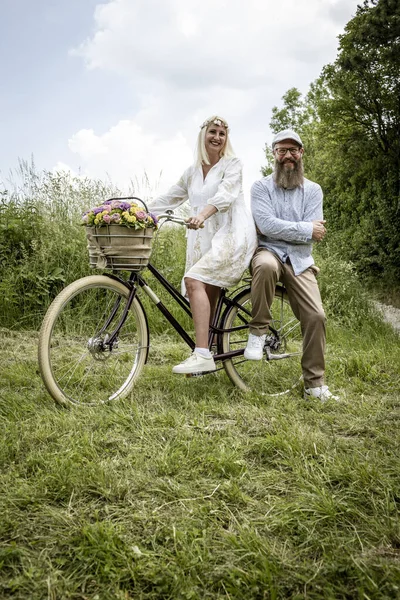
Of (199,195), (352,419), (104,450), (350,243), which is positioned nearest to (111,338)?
(104,450)

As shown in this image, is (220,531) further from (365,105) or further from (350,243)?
(365,105)

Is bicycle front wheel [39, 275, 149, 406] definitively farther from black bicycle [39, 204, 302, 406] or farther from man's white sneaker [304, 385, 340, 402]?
man's white sneaker [304, 385, 340, 402]

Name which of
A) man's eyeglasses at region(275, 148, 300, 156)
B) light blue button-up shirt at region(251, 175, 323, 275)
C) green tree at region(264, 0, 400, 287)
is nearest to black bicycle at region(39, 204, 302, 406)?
light blue button-up shirt at region(251, 175, 323, 275)

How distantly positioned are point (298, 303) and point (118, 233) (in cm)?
136

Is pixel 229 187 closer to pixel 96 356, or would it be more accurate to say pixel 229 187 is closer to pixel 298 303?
pixel 298 303

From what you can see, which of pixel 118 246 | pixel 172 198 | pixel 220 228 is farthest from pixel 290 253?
pixel 118 246

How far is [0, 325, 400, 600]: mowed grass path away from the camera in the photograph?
1.90 m

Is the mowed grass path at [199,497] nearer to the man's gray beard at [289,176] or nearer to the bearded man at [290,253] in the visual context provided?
the bearded man at [290,253]

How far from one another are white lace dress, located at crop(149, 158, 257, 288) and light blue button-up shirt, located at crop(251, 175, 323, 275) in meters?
0.11

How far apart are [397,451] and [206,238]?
6.23 ft

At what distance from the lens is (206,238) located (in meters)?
3.95

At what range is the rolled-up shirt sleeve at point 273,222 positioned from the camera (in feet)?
12.5

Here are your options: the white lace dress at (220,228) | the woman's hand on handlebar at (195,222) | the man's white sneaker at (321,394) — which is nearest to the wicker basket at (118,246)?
the woman's hand on handlebar at (195,222)

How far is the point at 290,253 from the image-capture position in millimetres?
3908
